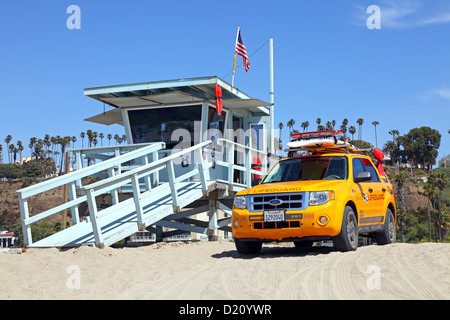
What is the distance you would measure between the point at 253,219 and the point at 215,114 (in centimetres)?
818

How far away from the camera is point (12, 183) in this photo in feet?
434

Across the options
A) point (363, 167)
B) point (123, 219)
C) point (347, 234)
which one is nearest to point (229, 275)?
point (347, 234)

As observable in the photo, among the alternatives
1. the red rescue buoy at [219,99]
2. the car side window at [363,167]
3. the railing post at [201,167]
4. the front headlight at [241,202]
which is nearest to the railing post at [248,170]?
the red rescue buoy at [219,99]

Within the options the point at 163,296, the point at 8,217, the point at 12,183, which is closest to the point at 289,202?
the point at 163,296

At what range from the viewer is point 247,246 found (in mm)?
9711

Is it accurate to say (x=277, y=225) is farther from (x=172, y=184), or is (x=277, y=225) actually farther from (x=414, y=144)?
(x=414, y=144)

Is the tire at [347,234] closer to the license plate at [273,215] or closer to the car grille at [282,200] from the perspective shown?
the car grille at [282,200]

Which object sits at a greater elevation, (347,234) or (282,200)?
(282,200)

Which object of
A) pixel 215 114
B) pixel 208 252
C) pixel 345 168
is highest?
pixel 215 114

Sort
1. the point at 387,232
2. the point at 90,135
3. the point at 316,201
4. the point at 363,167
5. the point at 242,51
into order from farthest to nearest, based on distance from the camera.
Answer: the point at 90,135
the point at 242,51
the point at 387,232
the point at 363,167
the point at 316,201

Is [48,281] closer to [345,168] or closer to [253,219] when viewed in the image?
[253,219]

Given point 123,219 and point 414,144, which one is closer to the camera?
point 123,219

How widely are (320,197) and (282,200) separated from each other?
0.63 meters

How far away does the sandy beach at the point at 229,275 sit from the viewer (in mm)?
5902
